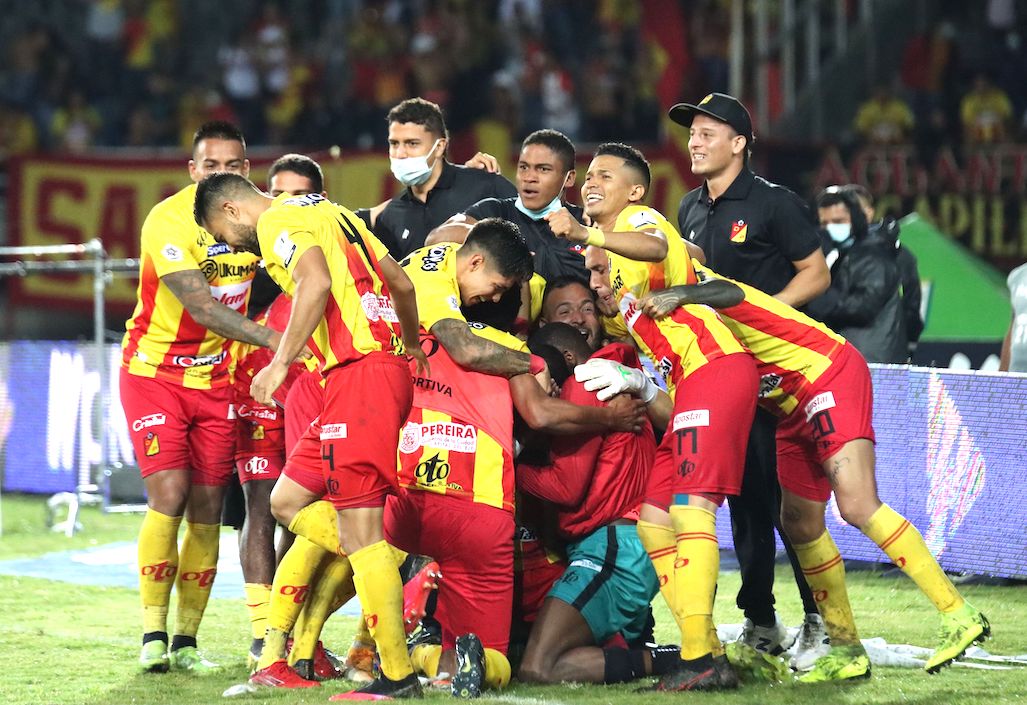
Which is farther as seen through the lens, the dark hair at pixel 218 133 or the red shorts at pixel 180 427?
the dark hair at pixel 218 133

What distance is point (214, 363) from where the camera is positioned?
7.29 meters

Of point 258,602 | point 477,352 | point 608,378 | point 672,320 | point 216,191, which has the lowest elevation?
point 258,602

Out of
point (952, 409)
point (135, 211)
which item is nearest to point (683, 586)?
point (952, 409)

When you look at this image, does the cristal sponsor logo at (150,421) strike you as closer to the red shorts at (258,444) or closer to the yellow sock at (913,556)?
the red shorts at (258,444)

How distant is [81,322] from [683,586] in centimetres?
1190

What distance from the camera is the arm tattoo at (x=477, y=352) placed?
258 inches

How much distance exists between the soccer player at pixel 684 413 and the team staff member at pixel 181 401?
177 cm

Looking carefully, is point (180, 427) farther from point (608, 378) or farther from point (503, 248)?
point (608, 378)

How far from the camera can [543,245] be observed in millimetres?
7703

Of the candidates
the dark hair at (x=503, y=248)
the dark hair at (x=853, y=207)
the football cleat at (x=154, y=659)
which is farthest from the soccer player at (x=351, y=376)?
the dark hair at (x=853, y=207)

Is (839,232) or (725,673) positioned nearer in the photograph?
(725,673)

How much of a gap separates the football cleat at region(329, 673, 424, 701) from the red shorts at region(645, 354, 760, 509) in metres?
1.26

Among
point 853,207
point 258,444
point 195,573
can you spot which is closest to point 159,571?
point 195,573

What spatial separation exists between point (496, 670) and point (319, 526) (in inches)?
36.9
